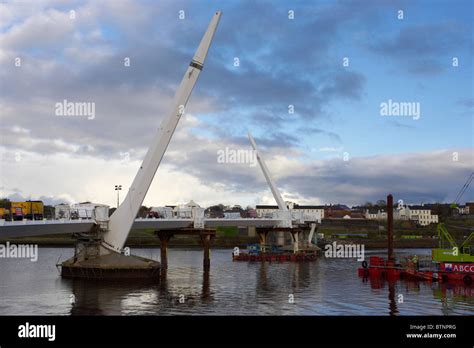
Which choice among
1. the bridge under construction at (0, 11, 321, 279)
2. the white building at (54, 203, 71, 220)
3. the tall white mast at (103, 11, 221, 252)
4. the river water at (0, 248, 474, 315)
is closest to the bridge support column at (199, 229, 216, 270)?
the river water at (0, 248, 474, 315)

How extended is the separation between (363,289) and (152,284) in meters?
21.1

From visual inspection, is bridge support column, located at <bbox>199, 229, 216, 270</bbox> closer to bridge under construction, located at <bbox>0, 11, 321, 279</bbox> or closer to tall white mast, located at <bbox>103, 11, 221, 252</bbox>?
bridge under construction, located at <bbox>0, 11, 321, 279</bbox>

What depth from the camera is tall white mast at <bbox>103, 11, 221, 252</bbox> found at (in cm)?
6238

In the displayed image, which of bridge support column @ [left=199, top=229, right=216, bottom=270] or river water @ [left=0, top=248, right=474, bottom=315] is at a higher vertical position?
bridge support column @ [left=199, top=229, right=216, bottom=270]

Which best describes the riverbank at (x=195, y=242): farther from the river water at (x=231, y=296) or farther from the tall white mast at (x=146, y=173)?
the tall white mast at (x=146, y=173)

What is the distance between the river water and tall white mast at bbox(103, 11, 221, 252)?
6.03 metres

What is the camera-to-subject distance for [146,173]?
205 feet

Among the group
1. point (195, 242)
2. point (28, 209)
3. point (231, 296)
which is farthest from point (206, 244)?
point (195, 242)

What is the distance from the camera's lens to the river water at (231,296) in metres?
42.7

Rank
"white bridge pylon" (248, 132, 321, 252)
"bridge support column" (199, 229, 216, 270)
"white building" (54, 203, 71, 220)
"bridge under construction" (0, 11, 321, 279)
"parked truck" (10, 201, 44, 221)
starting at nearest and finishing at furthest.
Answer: "bridge under construction" (0, 11, 321, 279)
"parked truck" (10, 201, 44, 221)
"white building" (54, 203, 71, 220)
"bridge support column" (199, 229, 216, 270)
"white bridge pylon" (248, 132, 321, 252)

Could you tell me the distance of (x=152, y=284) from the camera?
5853 cm

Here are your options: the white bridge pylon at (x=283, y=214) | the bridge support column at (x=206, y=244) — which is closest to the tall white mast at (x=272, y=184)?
the white bridge pylon at (x=283, y=214)
